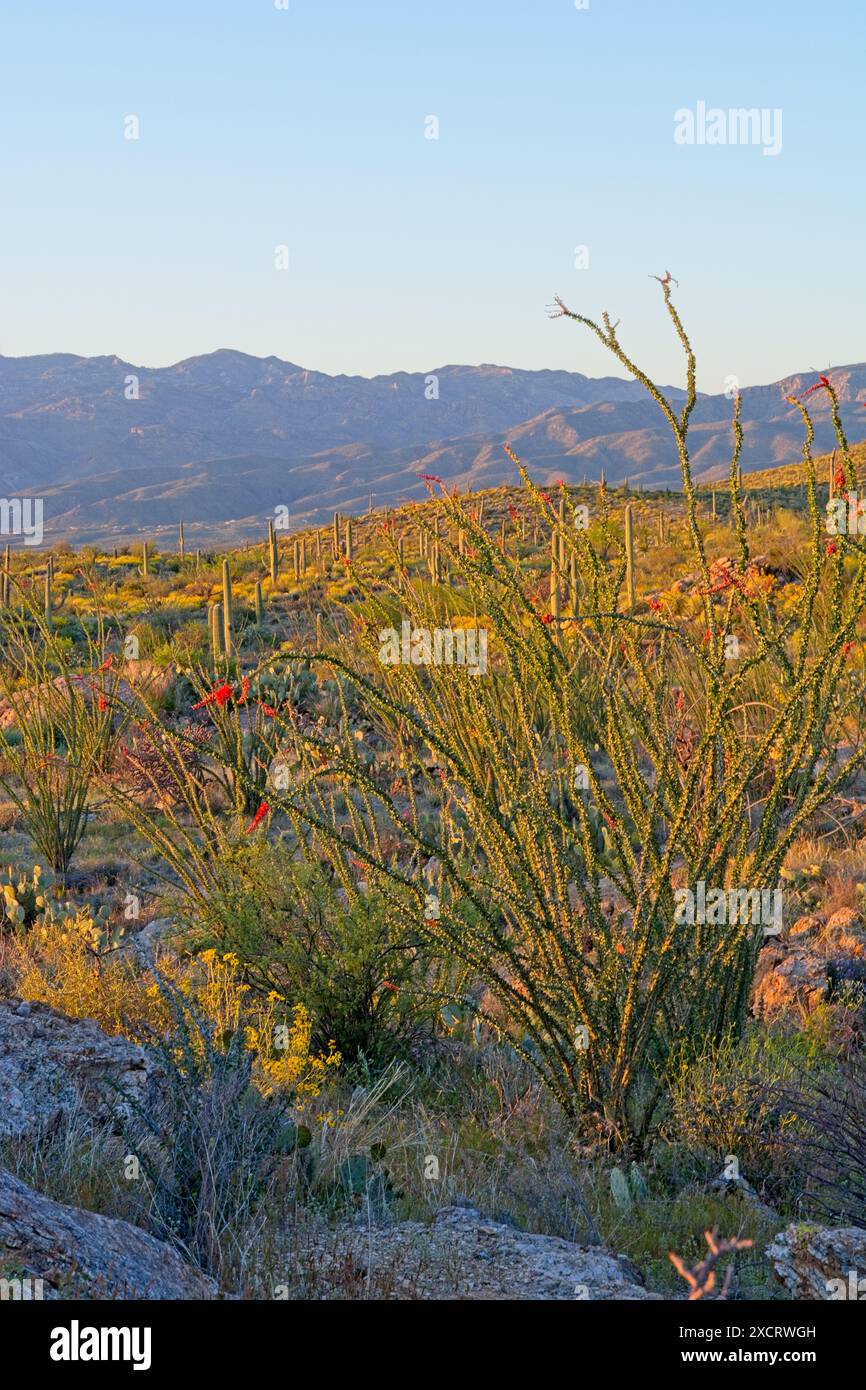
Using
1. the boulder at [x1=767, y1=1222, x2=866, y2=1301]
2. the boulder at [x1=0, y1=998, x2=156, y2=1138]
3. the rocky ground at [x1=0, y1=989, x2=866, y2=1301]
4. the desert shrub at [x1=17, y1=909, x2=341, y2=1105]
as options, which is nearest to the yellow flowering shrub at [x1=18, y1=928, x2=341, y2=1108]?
the desert shrub at [x1=17, y1=909, x2=341, y2=1105]

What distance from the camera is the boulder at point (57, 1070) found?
4133mm

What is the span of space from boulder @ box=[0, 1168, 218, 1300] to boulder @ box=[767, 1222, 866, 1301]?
1365 millimetres

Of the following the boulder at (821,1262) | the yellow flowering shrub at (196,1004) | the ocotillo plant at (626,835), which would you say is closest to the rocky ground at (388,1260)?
the boulder at (821,1262)

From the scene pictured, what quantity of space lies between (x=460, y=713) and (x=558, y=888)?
9.60 feet

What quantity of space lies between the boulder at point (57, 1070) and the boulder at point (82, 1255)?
888mm

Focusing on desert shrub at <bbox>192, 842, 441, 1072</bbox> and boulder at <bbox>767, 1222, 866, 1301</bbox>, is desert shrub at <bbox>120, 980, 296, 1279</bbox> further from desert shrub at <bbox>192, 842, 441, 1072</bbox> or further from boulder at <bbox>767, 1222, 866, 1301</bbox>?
boulder at <bbox>767, 1222, 866, 1301</bbox>

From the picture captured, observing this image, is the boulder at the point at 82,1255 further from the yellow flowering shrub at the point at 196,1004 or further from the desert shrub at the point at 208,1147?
the yellow flowering shrub at the point at 196,1004

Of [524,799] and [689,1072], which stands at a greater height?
[524,799]

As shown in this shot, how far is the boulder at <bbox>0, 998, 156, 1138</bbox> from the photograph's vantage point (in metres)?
4.13

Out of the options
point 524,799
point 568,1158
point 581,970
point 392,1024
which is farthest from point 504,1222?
point 392,1024

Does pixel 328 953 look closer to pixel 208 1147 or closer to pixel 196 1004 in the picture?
pixel 196 1004

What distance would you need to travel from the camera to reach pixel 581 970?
14.7 ft
